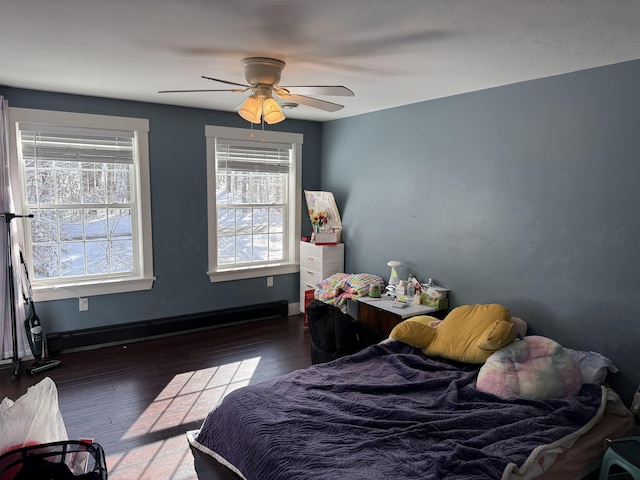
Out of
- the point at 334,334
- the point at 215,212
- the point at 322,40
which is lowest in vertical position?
the point at 334,334

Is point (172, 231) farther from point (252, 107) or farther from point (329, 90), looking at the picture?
point (329, 90)

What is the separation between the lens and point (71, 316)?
4172 mm

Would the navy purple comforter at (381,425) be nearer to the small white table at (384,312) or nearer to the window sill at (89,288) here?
the small white table at (384,312)

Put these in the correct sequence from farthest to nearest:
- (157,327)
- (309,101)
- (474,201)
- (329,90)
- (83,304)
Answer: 1. (157,327)
2. (83,304)
3. (474,201)
4. (309,101)
5. (329,90)

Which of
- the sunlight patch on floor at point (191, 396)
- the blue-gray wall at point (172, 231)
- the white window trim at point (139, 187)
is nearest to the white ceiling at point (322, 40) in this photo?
the white window trim at point (139, 187)

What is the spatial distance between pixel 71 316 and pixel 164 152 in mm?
1801

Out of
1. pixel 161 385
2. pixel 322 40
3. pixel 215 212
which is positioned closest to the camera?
pixel 322 40

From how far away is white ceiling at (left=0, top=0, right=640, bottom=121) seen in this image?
6.31 feet

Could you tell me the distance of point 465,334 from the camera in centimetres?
308

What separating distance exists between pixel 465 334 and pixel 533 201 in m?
1.08

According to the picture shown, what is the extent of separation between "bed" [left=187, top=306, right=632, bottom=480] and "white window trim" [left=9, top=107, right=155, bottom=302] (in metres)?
2.10

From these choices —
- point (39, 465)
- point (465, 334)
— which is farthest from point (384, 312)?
point (39, 465)

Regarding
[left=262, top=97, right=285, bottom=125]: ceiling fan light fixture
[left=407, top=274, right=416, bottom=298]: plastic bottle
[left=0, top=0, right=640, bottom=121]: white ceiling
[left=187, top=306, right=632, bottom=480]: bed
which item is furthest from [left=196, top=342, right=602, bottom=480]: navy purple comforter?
[left=0, top=0, right=640, bottom=121]: white ceiling

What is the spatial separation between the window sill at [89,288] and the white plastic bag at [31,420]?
2675mm
